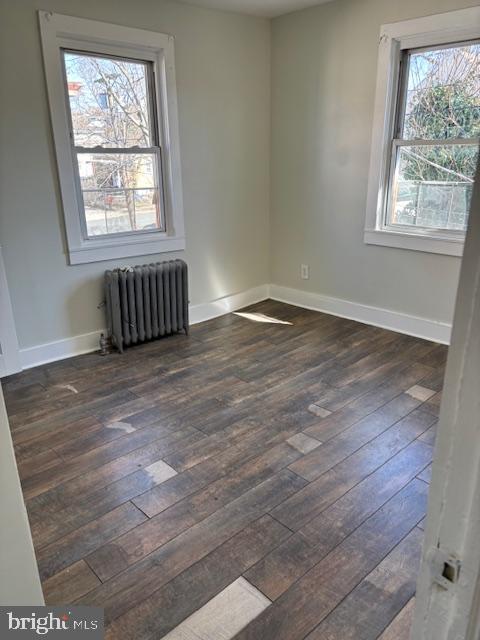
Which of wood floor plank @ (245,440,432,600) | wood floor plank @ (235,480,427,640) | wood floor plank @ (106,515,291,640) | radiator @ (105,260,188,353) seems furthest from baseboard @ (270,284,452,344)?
wood floor plank @ (106,515,291,640)

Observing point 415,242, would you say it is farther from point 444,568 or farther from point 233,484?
point 444,568

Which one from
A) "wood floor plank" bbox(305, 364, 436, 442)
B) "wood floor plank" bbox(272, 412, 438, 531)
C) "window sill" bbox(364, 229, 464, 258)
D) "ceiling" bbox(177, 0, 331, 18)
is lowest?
"wood floor plank" bbox(272, 412, 438, 531)

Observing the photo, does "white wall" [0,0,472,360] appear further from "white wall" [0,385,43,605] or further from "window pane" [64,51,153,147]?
"white wall" [0,385,43,605]

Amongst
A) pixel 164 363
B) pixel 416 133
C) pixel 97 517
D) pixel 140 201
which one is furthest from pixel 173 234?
pixel 97 517

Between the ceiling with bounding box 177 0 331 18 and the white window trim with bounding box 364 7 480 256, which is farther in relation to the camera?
the ceiling with bounding box 177 0 331 18

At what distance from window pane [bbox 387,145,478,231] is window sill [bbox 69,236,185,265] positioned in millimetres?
1827

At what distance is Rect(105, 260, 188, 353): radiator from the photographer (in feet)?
11.4

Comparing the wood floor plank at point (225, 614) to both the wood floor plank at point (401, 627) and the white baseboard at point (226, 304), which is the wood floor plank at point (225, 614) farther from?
the white baseboard at point (226, 304)

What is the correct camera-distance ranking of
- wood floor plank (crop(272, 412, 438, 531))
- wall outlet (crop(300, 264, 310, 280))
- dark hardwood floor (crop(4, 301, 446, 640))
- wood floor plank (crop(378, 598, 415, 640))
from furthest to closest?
wall outlet (crop(300, 264, 310, 280)) < wood floor plank (crop(272, 412, 438, 531)) < dark hardwood floor (crop(4, 301, 446, 640)) < wood floor plank (crop(378, 598, 415, 640))

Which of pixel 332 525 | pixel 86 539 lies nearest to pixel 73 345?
pixel 86 539

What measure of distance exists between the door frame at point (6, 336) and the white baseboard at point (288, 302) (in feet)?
0.20

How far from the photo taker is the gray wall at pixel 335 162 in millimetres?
Answer: 3578

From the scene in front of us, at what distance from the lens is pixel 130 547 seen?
180cm

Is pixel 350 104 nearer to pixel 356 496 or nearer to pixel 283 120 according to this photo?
pixel 283 120
